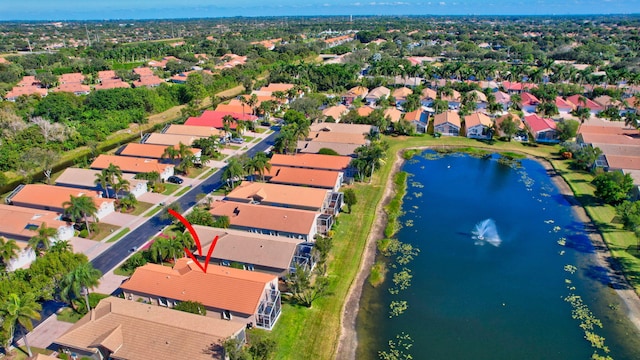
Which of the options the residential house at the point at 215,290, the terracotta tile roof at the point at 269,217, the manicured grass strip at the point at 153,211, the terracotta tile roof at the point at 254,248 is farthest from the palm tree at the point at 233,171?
the residential house at the point at 215,290

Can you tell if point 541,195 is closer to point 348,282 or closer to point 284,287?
point 348,282

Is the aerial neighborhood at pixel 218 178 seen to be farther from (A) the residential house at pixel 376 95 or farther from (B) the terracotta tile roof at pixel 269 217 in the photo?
(A) the residential house at pixel 376 95

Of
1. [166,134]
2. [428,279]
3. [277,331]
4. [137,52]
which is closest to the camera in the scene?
[277,331]

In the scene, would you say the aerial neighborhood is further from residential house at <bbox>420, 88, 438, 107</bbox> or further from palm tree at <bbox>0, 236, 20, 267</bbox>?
residential house at <bbox>420, 88, 438, 107</bbox>

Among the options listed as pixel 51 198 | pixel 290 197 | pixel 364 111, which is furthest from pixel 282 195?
pixel 364 111

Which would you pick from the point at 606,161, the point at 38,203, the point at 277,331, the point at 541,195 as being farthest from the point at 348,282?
the point at 606,161

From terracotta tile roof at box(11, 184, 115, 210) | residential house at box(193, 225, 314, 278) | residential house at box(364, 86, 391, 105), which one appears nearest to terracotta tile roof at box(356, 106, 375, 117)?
residential house at box(364, 86, 391, 105)
